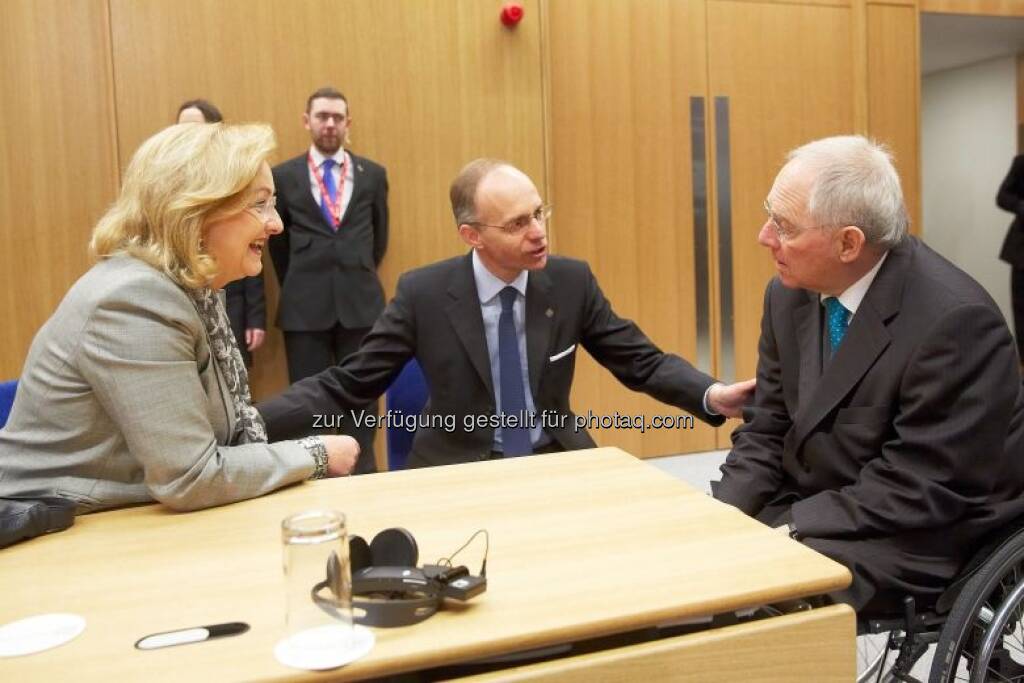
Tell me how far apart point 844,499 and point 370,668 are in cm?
110

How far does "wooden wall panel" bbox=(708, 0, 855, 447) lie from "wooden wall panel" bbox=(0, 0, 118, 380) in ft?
10.4

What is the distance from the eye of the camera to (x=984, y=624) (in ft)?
5.53

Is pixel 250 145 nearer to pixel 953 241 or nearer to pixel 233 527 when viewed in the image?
pixel 233 527

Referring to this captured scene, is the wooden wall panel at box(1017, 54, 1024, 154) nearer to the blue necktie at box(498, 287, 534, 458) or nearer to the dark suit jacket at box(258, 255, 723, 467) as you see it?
the dark suit jacket at box(258, 255, 723, 467)

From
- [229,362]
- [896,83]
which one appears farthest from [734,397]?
[896,83]

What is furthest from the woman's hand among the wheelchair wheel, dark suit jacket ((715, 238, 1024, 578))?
the wheelchair wheel

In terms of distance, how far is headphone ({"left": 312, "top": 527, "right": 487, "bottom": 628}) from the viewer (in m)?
1.21

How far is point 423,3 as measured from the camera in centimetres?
455

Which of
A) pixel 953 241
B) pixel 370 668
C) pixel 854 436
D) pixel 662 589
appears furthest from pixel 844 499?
pixel 953 241

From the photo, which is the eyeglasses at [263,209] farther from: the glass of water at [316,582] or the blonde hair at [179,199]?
the glass of water at [316,582]

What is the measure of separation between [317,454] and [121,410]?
15.8 inches

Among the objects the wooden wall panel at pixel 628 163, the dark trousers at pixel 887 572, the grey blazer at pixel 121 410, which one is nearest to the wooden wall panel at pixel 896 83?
the wooden wall panel at pixel 628 163

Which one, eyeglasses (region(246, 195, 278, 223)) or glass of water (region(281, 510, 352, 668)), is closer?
glass of water (region(281, 510, 352, 668))

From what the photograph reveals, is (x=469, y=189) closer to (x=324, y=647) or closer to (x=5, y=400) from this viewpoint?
(x=5, y=400)
